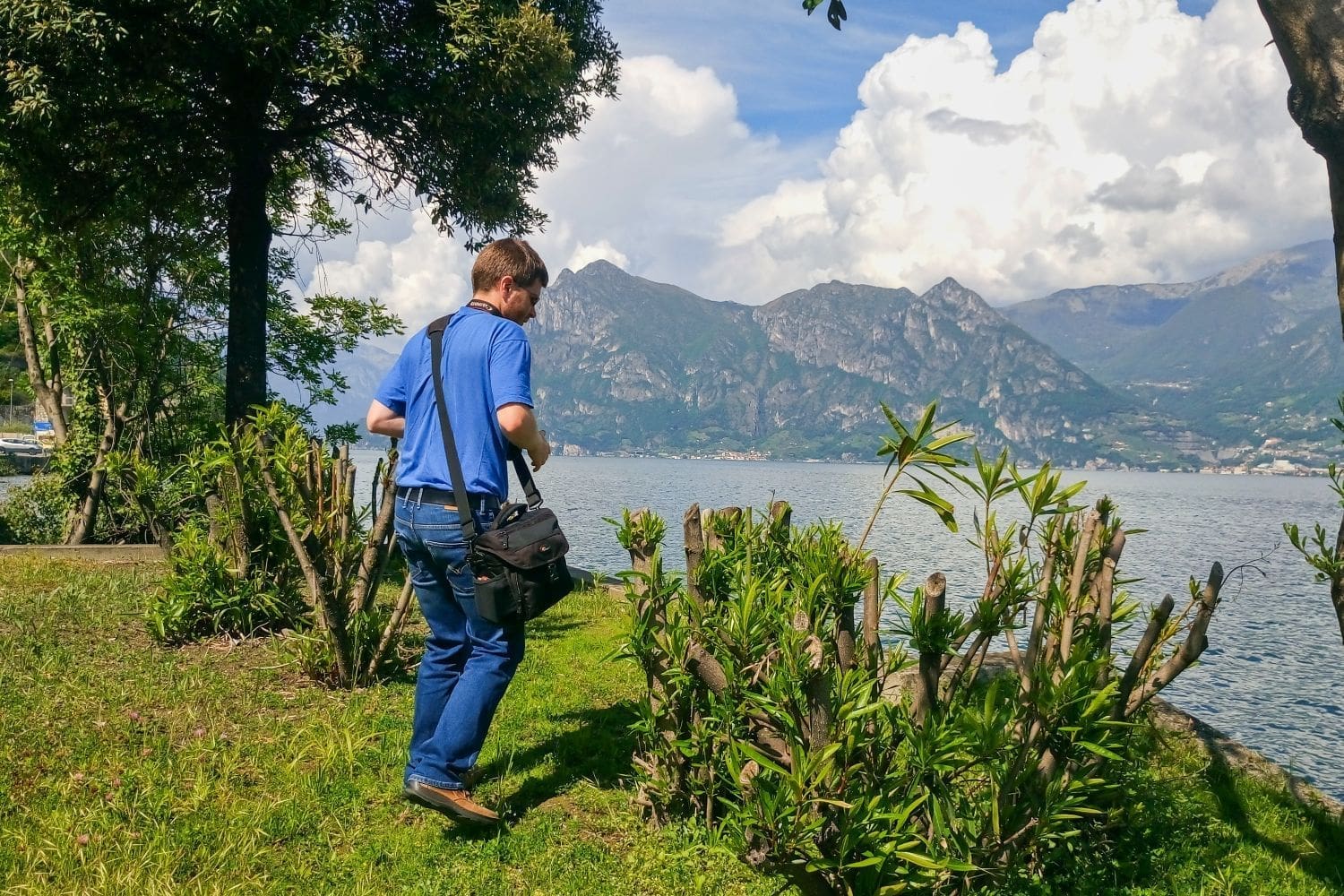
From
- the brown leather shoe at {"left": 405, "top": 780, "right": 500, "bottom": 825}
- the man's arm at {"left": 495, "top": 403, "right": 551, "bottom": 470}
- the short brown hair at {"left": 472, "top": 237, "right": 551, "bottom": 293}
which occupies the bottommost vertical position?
the brown leather shoe at {"left": 405, "top": 780, "right": 500, "bottom": 825}

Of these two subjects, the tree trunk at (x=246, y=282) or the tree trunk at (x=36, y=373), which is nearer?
the tree trunk at (x=246, y=282)

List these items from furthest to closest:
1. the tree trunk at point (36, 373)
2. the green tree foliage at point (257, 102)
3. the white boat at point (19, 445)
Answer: the white boat at point (19, 445) → the tree trunk at point (36, 373) → the green tree foliage at point (257, 102)

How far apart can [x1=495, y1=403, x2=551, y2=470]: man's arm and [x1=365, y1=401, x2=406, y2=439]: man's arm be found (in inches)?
31.6

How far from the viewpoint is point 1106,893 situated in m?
4.05

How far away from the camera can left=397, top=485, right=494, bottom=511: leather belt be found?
406 cm

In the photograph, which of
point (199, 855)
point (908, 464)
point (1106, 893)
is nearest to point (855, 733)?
point (908, 464)

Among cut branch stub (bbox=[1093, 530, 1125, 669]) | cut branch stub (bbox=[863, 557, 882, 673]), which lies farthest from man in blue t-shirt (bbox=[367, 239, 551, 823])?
cut branch stub (bbox=[1093, 530, 1125, 669])

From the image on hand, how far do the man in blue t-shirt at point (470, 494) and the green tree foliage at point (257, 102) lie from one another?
7222 mm

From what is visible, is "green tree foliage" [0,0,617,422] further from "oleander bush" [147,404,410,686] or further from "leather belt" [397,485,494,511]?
"leather belt" [397,485,494,511]

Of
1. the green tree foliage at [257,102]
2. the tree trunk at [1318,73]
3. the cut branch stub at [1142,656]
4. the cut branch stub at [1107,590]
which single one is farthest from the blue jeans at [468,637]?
the green tree foliage at [257,102]

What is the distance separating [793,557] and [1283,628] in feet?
69.2

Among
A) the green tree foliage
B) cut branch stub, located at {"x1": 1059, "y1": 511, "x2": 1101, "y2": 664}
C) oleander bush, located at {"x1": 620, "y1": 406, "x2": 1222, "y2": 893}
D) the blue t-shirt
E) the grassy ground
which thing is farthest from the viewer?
the green tree foliage

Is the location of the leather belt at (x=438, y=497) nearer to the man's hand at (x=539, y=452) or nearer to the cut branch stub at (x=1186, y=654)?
the man's hand at (x=539, y=452)

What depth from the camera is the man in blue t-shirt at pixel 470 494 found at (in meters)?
4.06
